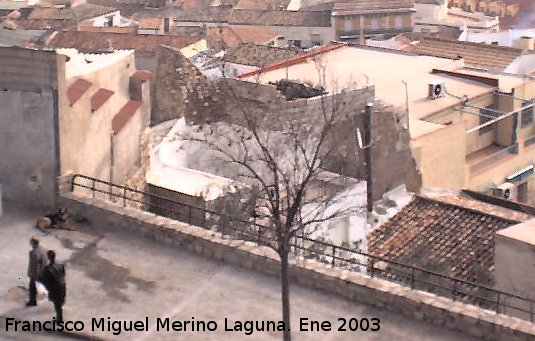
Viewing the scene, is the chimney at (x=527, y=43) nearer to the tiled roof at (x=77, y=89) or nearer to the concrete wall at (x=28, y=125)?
the tiled roof at (x=77, y=89)

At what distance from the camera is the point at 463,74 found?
30.4 metres

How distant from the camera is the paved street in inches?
472

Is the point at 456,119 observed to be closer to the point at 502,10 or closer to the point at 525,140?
the point at 525,140

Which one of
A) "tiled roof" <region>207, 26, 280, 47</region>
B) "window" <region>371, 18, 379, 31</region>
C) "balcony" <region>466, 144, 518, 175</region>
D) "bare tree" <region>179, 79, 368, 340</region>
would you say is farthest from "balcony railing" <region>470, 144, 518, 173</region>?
"window" <region>371, 18, 379, 31</region>

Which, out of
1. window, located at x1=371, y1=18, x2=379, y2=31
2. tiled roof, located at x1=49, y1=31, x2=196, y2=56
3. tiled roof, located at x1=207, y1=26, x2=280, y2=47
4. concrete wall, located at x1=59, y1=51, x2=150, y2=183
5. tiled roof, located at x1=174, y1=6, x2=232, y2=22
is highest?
concrete wall, located at x1=59, y1=51, x2=150, y2=183

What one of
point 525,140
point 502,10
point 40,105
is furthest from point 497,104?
point 502,10

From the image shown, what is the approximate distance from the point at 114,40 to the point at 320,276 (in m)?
32.8

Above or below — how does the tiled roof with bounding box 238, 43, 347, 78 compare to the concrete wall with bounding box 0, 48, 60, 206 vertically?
below

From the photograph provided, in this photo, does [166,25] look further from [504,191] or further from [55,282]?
[55,282]

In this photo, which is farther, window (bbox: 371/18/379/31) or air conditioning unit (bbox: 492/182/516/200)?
window (bbox: 371/18/379/31)

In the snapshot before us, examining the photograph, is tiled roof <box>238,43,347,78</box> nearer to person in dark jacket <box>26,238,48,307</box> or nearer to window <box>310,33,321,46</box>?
person in dark jacket <box>26,238,48,307</box>

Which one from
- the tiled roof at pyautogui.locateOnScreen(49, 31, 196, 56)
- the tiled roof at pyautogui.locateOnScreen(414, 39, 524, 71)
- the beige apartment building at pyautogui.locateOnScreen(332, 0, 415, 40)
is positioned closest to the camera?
the tiled roof at pyautogui.locateOnScreen(414, 39, 524, 71)

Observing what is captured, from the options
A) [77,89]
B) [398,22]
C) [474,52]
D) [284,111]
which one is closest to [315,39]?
[398,22]

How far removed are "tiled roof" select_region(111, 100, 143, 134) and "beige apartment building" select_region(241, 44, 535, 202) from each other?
21.9ft
